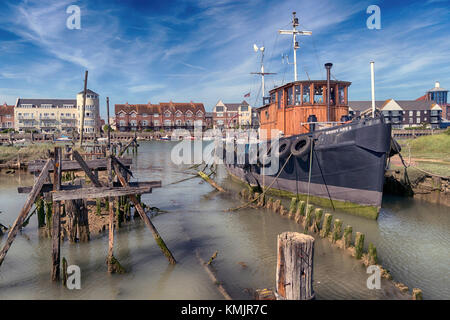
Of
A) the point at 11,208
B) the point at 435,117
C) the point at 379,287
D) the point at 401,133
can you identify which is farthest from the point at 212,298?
the point at 435,117

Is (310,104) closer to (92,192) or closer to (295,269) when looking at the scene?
(92,192)

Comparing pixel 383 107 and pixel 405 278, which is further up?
pixel 383 107

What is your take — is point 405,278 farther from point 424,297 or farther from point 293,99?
point 293,99

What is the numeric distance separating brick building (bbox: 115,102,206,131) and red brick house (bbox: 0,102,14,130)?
29933 mm

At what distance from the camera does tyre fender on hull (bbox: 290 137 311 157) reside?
1363cm

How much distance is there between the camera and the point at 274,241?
10445 mm

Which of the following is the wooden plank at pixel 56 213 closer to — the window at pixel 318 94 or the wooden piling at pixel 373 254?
the wooden piling at pixel 373 254

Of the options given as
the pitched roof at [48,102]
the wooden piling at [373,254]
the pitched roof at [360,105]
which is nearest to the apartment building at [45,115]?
the pitched roof at [48,102]

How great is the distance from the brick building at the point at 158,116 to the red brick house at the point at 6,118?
29.9 m

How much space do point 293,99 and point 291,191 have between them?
534 centimetres

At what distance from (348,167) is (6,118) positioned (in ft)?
335

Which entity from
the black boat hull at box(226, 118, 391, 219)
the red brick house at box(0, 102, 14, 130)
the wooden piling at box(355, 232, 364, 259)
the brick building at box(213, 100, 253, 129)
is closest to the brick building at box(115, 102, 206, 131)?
the brick building at box(213, 100, 253, 129)

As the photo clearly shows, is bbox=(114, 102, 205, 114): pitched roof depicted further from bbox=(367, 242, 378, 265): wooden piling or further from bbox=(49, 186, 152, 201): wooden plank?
bbox=(367, 242, 378, 265): wooden piling

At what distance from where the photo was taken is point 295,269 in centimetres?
476
